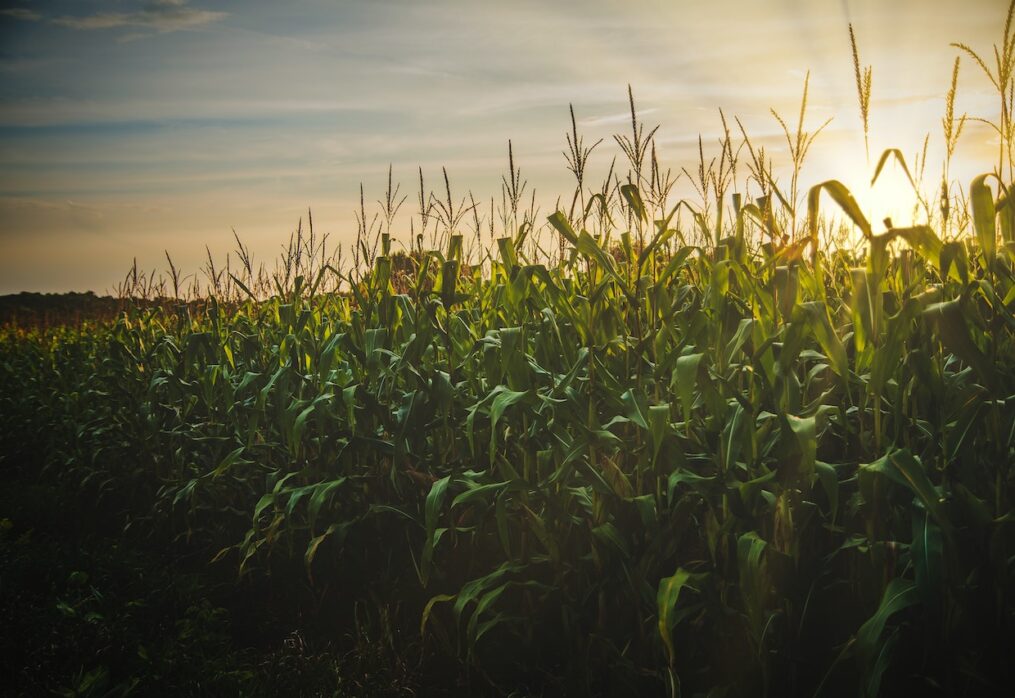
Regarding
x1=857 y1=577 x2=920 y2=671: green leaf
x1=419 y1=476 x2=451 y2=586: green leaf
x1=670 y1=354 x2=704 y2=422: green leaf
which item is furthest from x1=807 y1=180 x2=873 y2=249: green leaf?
x1=419 y1=476 x2=451 y2=586: green leaf

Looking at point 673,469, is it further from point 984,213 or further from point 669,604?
point 984,213

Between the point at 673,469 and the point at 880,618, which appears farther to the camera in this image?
the point at 673,469

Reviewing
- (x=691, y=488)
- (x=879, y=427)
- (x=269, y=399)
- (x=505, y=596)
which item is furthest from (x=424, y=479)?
(x=879, y=427)

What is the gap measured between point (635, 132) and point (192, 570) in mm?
3249

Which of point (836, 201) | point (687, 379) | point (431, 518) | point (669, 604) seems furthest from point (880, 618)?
point (431, 518)

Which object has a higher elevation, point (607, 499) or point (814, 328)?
point (814, 328)

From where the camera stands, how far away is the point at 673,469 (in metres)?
2.25

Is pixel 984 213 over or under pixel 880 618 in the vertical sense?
over

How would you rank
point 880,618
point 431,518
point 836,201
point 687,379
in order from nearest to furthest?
point 880,618, point 836,201, point 687,379, point 431,518

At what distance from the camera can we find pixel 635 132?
263 cm

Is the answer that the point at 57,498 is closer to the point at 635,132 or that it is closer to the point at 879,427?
the point at 635,132

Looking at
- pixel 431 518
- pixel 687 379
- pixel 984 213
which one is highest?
pixel 984 213

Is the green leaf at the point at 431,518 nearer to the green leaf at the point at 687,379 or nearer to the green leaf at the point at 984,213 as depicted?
the green leaf at the point at 687,379

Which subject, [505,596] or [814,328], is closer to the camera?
[814,328]
